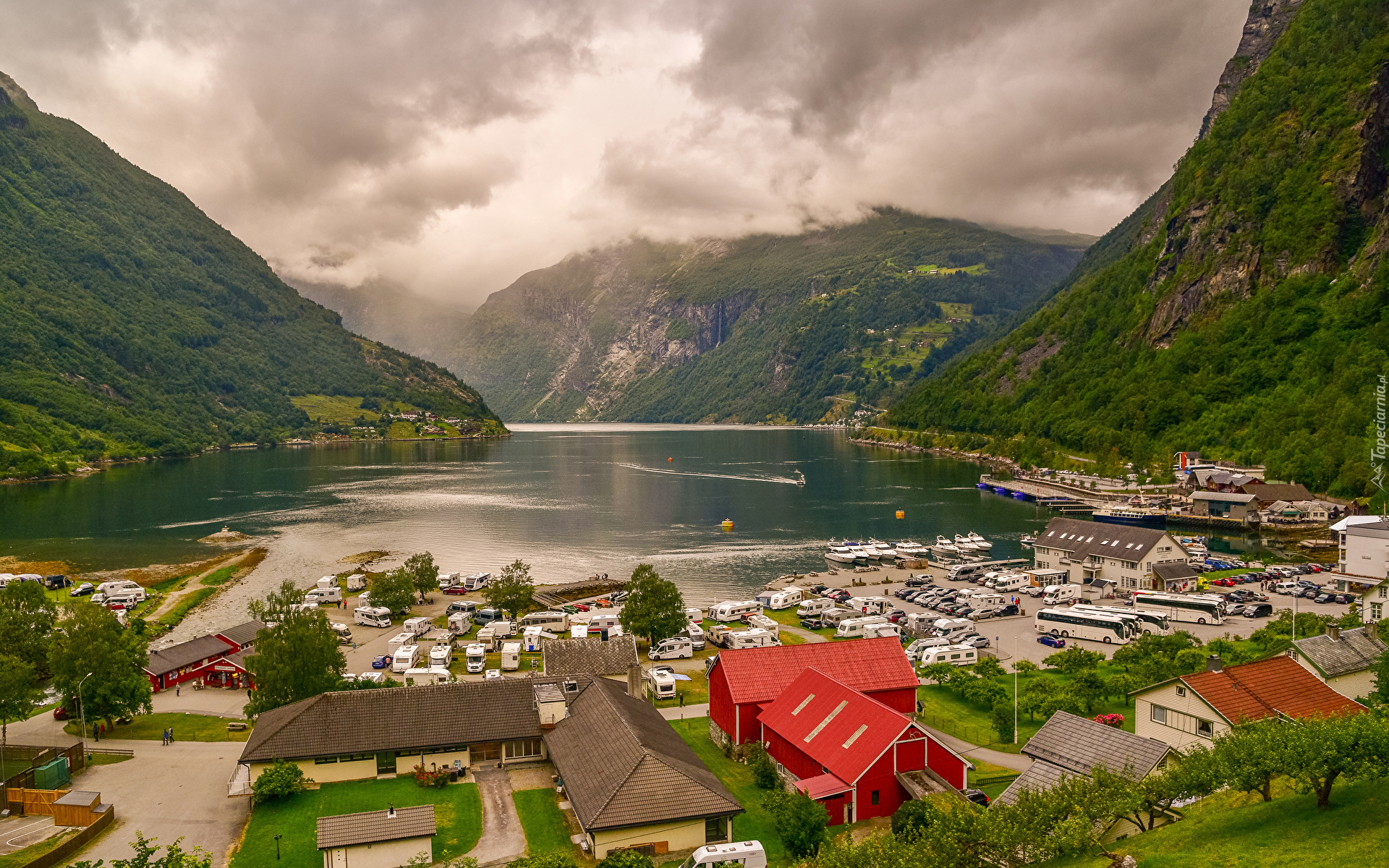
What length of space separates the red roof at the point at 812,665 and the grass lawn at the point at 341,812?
1134 centimetres

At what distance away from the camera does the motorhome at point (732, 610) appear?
205 ft

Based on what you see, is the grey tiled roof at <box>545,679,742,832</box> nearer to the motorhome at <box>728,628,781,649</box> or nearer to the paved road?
the paved road

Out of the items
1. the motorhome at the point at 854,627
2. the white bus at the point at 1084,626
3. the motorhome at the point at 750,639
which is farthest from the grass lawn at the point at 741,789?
the white bus at the point at 1084,626

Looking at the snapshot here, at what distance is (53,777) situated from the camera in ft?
102

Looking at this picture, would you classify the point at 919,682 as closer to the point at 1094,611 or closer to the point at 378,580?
the point at 1094,611

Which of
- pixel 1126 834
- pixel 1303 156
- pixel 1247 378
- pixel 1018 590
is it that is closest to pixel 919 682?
pixel 1126 834

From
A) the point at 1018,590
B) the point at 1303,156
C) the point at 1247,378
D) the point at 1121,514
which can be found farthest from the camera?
the point at 1303,156

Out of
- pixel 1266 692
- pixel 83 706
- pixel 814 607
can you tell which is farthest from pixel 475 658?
pixel 1266 692

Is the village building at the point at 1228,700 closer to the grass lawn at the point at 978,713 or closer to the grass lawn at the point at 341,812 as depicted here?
the grass lawn at the point at 978,713

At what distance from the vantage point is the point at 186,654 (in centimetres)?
4722

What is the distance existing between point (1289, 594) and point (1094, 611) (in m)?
20.7

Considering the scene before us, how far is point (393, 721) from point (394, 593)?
31.3 m

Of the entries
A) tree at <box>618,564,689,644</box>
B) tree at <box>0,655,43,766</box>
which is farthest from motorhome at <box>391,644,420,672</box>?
tree at <box>0,655,43,766</box>

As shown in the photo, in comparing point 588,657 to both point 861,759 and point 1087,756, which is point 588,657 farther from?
point 1087,756
